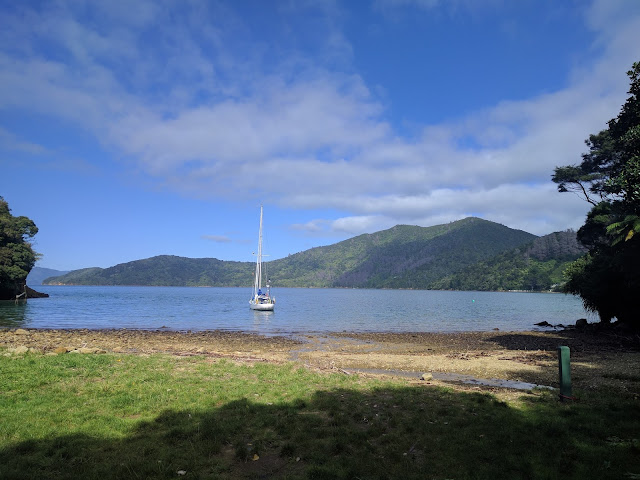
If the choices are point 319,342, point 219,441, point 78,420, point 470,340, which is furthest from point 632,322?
point 78,420

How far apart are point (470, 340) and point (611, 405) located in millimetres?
23911

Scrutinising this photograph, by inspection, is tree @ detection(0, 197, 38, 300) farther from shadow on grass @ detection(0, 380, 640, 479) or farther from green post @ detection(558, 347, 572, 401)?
green post @ detection(558, 347, 572, 401)

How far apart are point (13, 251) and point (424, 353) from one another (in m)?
86.8

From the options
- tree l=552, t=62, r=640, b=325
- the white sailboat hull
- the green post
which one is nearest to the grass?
the green post

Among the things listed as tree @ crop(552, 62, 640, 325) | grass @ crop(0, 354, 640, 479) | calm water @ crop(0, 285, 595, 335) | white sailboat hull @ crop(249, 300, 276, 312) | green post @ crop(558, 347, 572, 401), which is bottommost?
calm water @ crop(0, 285, 595, 335)

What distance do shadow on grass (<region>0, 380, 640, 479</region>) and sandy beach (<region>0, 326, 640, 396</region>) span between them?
17.6ft

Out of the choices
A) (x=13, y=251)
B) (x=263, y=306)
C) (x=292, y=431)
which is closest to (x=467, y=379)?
(x=292, y=431)

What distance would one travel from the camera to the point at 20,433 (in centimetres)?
775

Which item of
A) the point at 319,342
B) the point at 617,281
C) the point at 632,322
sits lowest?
the point at 319,342

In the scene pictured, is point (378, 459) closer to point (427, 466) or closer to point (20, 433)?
point (427, 466)

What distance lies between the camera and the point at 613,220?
2489 cm

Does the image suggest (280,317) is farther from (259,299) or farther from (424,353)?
(424,353)

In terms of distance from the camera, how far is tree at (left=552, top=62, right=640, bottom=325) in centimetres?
1972

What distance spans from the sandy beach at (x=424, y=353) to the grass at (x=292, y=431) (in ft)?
15.7
